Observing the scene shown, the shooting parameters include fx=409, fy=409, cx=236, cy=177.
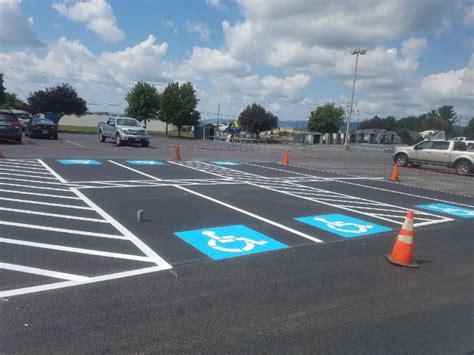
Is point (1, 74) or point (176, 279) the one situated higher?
point (1, 74)

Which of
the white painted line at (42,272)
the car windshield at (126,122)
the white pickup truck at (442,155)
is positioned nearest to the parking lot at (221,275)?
the white painted line at (42,272)

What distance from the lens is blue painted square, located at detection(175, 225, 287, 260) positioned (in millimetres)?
6105

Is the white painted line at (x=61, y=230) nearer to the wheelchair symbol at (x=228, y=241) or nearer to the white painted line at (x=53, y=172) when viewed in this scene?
the wheelchair symbol at (x=228, y=241)

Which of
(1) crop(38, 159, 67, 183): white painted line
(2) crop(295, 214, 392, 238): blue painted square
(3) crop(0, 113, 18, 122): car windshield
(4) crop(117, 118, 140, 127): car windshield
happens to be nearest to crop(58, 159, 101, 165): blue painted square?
(1) crop(38, 159, 67, 183): white painted line

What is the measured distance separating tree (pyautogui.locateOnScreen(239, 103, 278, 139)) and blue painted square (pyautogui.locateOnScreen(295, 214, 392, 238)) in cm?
6793

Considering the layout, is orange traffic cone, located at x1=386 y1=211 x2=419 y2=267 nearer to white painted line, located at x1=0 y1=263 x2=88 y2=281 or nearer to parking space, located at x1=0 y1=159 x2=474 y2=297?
parking space, located at x1=0 y1=159 x2=474 y2=297

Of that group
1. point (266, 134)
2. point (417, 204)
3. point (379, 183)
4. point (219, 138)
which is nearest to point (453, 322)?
point (417, 204)

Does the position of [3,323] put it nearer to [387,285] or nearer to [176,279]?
[176,279]

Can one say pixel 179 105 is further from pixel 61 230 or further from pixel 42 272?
pixel 42 272

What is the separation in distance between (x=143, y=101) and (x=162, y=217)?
53980 mm

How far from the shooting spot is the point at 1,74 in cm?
5275

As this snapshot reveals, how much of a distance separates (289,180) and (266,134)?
255 feet

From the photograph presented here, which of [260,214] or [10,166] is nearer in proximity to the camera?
[260,214]

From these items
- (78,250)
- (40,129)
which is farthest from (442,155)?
(40,129)
